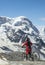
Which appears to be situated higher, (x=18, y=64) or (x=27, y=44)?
(x=27, y=44)

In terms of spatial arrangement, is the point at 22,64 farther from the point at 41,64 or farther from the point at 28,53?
the point at 28,53

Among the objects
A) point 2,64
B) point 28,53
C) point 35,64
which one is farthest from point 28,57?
point 2,64

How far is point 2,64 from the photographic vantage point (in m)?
19.2

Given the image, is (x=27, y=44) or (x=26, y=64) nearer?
(x=26, y=64)

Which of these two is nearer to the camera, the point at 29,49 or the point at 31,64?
the point at 31,64

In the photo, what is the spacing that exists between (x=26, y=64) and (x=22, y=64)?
0.39m

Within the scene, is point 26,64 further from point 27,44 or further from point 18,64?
point 27,44

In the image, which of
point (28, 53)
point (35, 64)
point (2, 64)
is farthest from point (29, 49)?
point (2, 64)

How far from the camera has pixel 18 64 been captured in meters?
20.3

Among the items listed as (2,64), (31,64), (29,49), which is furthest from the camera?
(29,49)

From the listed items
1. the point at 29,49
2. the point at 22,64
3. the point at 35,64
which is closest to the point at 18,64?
the point at 22,64

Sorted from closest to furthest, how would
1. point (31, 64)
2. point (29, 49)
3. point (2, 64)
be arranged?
point (2, 64) < point (31, 64) < point (29, 49)

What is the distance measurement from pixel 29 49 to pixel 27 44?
0.68 meters

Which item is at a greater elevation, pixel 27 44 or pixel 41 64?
pixel 27 44
